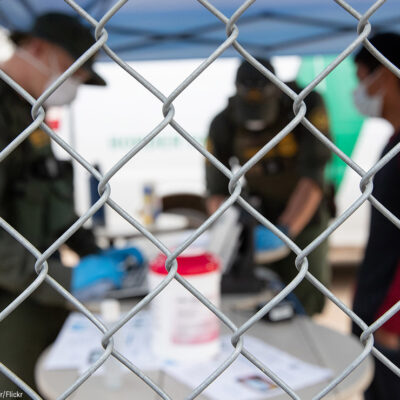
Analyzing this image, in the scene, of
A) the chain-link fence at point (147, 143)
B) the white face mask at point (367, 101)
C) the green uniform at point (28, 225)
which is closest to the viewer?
the chain-link fence at point (147, 143)

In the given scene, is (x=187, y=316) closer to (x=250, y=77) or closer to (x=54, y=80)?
(x=54, y=80)

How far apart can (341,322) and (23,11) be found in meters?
2.80

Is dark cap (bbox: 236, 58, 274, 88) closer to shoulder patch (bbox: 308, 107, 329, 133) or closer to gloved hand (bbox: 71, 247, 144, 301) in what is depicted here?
shoulder patch (bbox: 308, 107, 329, 133)

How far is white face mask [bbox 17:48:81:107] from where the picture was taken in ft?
5.59

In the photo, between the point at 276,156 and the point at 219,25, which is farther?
the point at 219,25

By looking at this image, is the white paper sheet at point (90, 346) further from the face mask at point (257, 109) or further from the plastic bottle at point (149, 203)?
the plastic bottle at point (149, 203)

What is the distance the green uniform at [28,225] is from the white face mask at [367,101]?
1.23 meters

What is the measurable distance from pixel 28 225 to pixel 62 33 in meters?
0.69

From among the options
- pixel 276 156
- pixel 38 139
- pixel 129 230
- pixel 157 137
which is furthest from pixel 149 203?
pixel 38 139

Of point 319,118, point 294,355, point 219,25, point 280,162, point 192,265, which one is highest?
point 219,25

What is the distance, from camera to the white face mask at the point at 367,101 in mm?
1979

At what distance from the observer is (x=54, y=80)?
5.70 feet

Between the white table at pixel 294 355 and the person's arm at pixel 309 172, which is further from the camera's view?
the person's arm at pixel 309 172

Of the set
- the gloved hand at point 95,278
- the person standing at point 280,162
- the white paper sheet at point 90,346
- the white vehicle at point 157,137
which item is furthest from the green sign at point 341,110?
the white paper sheet at point 90,346
